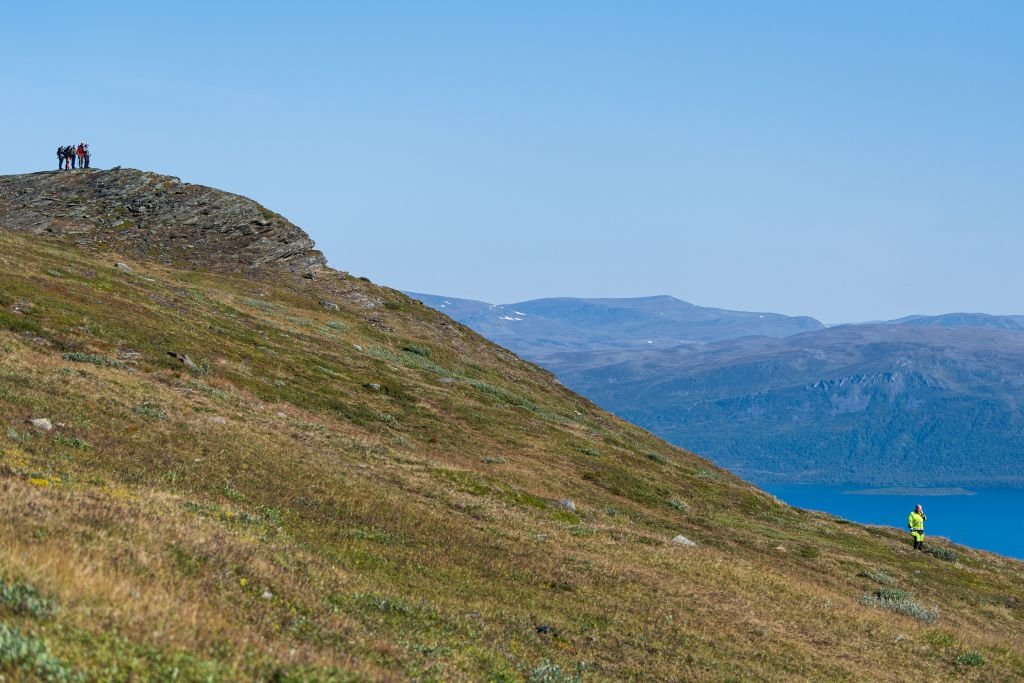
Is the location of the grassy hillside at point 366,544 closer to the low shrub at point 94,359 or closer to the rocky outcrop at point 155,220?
the low shrub at point 94,359

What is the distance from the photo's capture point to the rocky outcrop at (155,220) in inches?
3391

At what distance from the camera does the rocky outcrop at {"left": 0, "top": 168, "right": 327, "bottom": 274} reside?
86.1 m

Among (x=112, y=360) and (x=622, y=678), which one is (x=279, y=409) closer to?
(x=112, y=360)

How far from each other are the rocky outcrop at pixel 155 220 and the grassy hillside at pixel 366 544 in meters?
29.9

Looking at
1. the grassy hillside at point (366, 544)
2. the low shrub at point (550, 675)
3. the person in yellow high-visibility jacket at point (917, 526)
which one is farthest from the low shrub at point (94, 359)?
the person in yellow high-visibility jacket at point (917, 526)

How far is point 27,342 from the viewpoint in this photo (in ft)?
114

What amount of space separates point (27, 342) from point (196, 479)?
53.6 ft

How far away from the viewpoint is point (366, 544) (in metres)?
20.8

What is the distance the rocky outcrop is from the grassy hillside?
29944 mm

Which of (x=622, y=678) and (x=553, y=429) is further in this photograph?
(x=553, y=429)

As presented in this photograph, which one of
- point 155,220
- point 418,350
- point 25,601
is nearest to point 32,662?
point 25,601

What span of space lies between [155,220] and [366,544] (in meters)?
81.1

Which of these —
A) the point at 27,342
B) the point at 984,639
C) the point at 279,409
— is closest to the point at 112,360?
the point at 27,342

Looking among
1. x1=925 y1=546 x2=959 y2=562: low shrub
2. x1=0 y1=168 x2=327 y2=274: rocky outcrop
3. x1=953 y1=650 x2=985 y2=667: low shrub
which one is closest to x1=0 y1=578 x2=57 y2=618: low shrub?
x1=953 y1=650 x2=985 y2=667: low shrub
